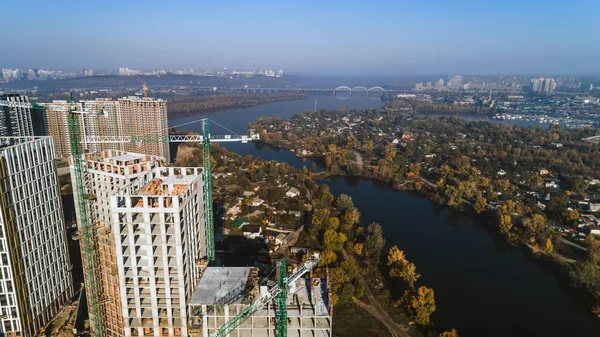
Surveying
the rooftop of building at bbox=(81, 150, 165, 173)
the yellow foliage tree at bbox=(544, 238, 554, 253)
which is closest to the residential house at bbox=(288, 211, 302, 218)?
the rooftop of building at bbox=(81, 150, 165, 173)

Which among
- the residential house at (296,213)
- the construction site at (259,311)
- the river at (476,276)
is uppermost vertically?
the construction site at (259,311)

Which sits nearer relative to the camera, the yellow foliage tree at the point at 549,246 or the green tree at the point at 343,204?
the yellow foliage tree at the point at 549,246

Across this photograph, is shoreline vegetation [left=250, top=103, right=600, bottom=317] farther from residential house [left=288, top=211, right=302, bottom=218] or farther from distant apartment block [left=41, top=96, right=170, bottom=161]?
distant apartment block [left=41, top=96, right=170, bottom=161]

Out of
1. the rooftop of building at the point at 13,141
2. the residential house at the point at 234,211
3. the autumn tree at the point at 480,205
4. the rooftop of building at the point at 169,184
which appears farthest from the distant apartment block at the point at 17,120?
the autumn tree at the point at 480,205

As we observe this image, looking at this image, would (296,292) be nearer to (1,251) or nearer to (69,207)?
(1,251)

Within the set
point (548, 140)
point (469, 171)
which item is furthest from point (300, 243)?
point (548, 140)

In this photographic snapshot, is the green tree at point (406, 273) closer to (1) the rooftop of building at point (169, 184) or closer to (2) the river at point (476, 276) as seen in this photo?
(2) the river at point (476, 276)
